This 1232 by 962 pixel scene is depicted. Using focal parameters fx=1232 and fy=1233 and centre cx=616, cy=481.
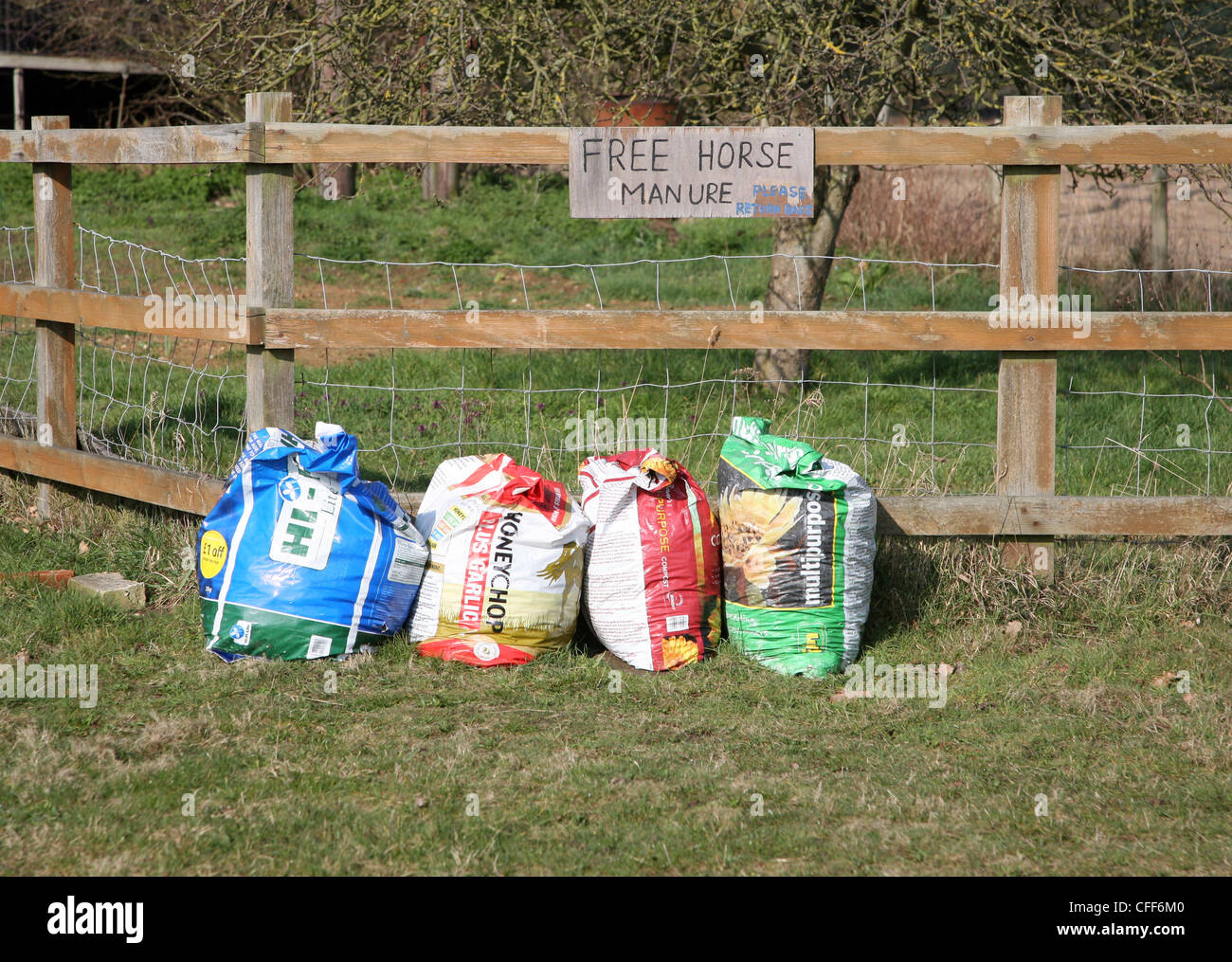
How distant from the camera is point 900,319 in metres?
4.42

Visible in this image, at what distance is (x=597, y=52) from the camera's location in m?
6.74

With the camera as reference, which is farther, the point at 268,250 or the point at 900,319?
the point at 268,250

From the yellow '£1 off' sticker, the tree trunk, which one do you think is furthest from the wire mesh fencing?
the yellow '£1 off' sticker

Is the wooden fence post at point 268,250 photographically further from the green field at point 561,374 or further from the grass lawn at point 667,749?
the grass lawn at point 667,749

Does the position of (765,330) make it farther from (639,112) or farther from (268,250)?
(639,112)

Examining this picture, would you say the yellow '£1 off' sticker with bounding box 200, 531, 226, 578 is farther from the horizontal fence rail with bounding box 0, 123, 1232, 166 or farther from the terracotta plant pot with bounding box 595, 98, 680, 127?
the terracotta plant pot with bounding box 595, 98, 680, 127

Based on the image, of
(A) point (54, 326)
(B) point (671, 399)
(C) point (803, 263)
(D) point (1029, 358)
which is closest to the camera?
(D) point (1029, 358)

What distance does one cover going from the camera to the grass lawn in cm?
311

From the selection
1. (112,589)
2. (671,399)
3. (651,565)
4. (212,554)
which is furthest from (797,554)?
(671,399)

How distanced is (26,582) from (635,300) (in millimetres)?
7233

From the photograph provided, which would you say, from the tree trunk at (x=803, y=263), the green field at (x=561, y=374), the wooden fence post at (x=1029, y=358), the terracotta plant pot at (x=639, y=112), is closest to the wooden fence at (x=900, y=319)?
the wooden fence post at (x=1029, y=358)

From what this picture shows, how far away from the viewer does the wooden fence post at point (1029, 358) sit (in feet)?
14.5

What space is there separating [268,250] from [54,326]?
1578 mm
